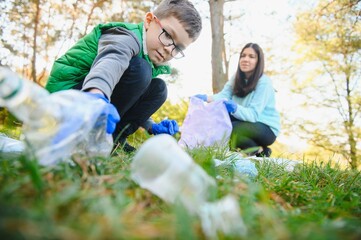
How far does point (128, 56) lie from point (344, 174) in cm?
126

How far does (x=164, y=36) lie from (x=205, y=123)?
50.1 inches

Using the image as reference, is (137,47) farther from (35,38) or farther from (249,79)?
(35,38)

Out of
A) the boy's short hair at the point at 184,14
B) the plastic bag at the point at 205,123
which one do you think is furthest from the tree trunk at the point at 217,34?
the boy's short hair at the point at 184,14

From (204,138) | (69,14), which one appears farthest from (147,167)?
(69,14)

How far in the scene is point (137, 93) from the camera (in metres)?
1.90

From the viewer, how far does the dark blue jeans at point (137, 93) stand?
1764mm

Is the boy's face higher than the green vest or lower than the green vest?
higher

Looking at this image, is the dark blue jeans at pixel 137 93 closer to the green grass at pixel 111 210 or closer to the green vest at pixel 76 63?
the green vest at pixel 76 63

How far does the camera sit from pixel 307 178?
130 centimetres

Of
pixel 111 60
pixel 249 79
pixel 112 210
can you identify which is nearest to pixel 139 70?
pixel 111 60

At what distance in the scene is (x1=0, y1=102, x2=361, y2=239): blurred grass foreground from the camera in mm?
370

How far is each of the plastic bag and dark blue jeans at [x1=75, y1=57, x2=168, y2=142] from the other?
655mm

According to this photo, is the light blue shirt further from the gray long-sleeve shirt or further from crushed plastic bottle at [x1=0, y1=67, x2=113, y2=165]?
crushed plastic bottle at [x1=0, y1=67, x2=113, y2=165]

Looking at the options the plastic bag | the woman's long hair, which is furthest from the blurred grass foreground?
the woman's long hair
